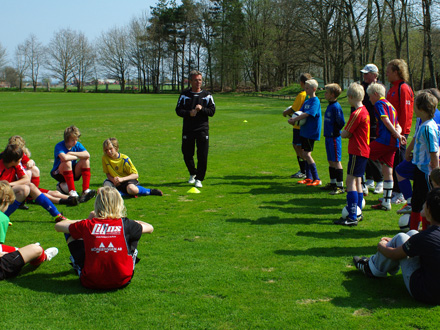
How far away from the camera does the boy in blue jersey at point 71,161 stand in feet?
25.2

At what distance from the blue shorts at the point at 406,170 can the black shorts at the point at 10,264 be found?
5.23 m

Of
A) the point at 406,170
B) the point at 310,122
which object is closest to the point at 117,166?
the point at 310,122

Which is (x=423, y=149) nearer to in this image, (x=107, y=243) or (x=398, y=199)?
(x=398, y=199)

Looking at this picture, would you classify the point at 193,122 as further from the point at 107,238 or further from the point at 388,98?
the point at 107,238

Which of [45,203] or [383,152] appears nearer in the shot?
[45,203]

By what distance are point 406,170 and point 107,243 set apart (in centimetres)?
447

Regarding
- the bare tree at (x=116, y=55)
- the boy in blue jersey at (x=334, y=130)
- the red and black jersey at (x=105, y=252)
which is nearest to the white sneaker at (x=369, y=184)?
the boy in blue jersey at (x=334, y=130)

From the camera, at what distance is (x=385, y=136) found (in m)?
7.12

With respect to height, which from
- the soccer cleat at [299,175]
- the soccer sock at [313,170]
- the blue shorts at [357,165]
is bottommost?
the soccer cleat at [299,175]

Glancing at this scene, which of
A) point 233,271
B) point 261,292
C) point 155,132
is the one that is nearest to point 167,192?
point 233,271

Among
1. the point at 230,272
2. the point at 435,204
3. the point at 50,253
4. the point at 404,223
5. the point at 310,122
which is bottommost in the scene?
the point at 230,272

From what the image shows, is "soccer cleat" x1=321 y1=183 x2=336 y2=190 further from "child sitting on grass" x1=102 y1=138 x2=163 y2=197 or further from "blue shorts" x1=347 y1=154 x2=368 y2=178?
"child sitting on grass" x1=102 y1=138 x2=163 y2=197

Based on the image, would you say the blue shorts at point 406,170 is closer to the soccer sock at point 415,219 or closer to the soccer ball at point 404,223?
the soccer ball at point 404,223

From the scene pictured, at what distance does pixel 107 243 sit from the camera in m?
4.00
